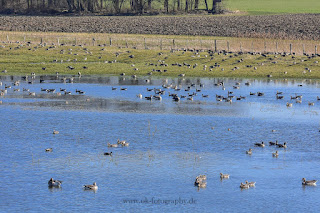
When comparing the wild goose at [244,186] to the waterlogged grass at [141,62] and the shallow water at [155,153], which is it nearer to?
the shallow water at [155,153]

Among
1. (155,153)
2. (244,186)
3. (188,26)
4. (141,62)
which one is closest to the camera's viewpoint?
(244,186)

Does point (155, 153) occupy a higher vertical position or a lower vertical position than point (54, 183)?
higher

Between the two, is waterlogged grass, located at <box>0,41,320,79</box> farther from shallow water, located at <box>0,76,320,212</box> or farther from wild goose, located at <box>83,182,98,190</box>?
wild goose, located at <box>83,182,98,190</box>

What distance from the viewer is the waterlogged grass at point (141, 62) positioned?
72.1 m

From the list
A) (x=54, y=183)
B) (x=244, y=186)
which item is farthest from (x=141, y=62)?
(x=244, y=186)

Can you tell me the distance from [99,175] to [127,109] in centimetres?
1921

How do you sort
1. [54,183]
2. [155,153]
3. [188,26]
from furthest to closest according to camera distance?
[188,26] → [155,153] → [54,183]

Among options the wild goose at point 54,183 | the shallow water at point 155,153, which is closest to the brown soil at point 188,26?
the shallow water at point 155,153

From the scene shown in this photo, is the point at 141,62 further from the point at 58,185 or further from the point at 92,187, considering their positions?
the point at 92,187

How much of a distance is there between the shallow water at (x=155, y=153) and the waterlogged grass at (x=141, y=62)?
14417mm

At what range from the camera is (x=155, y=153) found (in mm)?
34531

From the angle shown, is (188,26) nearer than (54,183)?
No

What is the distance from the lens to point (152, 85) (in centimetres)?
6297

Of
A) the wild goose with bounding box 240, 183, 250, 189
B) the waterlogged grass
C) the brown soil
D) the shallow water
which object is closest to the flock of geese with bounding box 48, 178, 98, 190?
the shallow water
